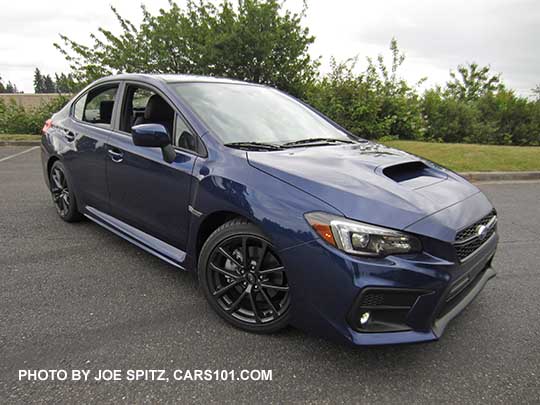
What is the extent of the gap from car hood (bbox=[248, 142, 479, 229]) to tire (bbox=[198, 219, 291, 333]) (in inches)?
15.9

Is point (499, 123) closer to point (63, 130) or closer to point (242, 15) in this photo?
point (242, 15)

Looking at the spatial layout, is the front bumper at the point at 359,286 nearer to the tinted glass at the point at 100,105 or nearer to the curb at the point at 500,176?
the tinted glass at the point at 100,105

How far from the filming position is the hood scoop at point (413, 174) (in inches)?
83.1

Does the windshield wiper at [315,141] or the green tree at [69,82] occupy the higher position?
the green tree at [69,82]

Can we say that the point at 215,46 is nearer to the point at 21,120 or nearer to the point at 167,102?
the point at 21,120

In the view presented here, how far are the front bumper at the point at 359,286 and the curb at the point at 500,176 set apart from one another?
607cm

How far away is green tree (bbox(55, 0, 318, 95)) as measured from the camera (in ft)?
42.6

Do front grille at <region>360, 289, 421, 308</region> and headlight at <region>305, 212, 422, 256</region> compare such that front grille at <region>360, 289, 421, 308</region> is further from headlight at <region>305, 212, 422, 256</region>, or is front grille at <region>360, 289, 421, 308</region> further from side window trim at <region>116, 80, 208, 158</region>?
side window trim at <region>116, 80, 208, 158</region>

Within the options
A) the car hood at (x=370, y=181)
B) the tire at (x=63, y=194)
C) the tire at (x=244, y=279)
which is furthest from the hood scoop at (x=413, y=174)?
the tire at (x=63, y=194)

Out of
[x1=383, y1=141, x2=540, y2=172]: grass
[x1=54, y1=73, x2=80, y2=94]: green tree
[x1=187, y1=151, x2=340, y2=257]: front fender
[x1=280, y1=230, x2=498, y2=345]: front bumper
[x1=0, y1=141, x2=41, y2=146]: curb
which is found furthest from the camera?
[x1=54, y1=73, x2=80, y2=94]: green tree

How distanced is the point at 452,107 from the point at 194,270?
13.5 m

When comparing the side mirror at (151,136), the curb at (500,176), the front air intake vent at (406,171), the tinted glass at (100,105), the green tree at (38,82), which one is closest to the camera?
the front air intake vent at (406,171)

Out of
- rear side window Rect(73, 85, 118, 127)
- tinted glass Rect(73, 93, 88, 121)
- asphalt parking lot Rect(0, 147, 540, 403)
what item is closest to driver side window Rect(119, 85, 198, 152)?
rear side window Rect(73, 85, 118, 127)

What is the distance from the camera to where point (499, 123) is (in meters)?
13.7
